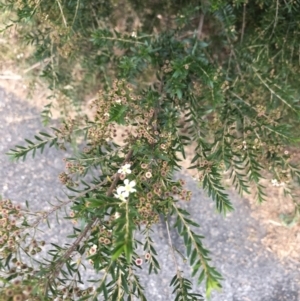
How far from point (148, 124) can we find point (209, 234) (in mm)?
1248

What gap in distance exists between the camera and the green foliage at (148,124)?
132cm

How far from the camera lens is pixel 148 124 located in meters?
1.64

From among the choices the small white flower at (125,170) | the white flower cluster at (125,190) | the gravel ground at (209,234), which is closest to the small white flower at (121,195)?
the white flower cluster at (125,190)

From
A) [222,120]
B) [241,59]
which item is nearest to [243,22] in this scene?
[241,59]

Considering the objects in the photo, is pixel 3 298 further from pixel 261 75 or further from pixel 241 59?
pixel 241 59

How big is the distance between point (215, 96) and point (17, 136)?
1604 millimetres

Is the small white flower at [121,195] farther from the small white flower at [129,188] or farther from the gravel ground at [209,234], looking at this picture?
the gravel ground at [209,234]

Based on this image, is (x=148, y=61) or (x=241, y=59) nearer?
(x=148, y=61)

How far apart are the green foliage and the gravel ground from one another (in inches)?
10.3

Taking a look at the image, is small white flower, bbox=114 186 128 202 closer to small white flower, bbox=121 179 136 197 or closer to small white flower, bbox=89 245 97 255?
small white flower, bbox=121 179 136 197

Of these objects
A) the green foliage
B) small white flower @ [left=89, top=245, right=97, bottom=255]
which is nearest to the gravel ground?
the green foliage

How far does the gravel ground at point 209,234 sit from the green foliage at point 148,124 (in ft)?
0.86

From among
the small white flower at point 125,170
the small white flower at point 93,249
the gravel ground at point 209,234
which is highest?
the small white flower at point 125,170

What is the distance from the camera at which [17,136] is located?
2891 millimetres
